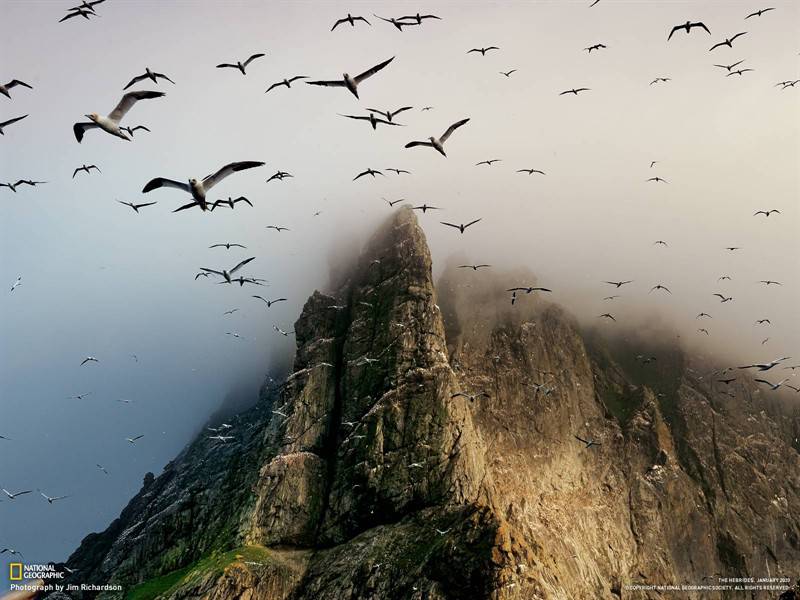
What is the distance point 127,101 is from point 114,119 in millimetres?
926

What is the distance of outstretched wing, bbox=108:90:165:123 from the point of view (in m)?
19.4

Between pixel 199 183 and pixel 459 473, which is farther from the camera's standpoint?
pixel 459 473

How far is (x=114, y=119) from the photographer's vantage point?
2008 centimetres

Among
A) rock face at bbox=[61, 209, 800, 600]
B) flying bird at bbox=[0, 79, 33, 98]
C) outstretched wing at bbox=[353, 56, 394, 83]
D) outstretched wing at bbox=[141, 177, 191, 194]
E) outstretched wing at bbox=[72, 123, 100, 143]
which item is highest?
flying bird at bbox=[0, 79, 33, 98]

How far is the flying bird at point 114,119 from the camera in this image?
766 inches

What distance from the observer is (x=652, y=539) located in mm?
87562

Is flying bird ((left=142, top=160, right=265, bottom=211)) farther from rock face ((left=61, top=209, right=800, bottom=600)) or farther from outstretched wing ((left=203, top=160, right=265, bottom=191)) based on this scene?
rock face ((left=61, top=209, right=800, bottom=600))

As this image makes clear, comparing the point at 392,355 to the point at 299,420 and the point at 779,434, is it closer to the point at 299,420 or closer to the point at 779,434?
the point at 299,420

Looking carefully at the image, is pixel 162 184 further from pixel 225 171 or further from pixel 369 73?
pixel 369 73

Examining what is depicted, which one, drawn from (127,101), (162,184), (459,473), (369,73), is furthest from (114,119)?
(459,473)

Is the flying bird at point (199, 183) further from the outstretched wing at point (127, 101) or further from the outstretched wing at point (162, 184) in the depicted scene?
the outstretched wing at point (127, 101)

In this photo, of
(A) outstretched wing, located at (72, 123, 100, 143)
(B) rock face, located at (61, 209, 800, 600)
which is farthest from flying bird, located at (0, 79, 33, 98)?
(B) rock face, located at (61, 209, 800, 600)

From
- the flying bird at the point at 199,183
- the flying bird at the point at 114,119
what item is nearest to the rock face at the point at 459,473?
the flying bird at the point at 199,183

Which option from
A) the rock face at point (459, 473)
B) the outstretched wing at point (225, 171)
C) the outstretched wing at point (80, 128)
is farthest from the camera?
the rock face at point (459, 473)
